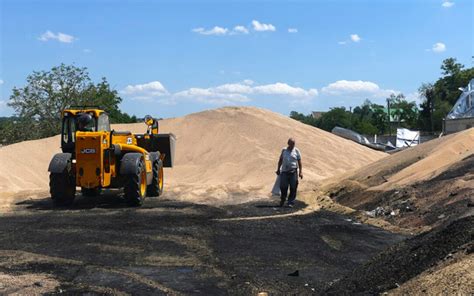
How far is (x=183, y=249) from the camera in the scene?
26.0 feet

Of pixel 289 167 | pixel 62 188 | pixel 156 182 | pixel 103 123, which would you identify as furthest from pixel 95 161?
pixel 289 167

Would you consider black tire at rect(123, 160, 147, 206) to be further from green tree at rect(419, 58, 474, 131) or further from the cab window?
green tree at rect(419, 58, 474, 131)

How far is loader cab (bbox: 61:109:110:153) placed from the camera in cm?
1282

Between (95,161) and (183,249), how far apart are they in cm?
506

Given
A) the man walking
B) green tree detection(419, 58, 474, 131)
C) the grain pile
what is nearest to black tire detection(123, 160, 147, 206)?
the grain pile

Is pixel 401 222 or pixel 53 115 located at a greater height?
pixel 53 115

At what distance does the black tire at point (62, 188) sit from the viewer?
1248cm

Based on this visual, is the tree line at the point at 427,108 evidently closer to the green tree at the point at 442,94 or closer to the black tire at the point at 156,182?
the green tree at the point at 442,94

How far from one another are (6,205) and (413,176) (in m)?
10.8

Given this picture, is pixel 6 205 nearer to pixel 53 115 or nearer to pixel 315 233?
pixel 315 233

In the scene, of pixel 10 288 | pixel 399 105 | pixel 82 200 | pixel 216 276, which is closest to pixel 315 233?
pixel 216 276

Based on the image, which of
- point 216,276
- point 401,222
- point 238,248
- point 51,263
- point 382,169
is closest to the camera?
point 216,276

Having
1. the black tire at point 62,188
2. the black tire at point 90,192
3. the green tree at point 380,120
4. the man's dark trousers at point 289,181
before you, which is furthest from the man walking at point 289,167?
the green tree at point 380,120

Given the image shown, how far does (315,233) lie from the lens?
368 inches
